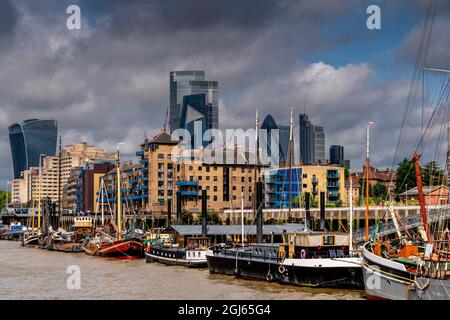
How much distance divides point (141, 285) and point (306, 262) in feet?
49.3

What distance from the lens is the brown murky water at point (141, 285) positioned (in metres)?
51.6

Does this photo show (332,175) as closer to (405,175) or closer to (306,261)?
(405,175)

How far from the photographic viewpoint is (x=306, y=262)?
5409cm

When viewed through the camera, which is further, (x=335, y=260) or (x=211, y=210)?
(x=211, y=210)

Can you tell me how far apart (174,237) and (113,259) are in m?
8.81

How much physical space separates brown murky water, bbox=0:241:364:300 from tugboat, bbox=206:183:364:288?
902 mm

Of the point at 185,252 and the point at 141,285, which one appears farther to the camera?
the point at 185,252

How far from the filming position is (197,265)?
247 feet

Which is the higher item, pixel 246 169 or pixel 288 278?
pixel 246 169

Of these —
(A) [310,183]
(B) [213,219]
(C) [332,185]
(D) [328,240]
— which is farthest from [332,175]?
(D) [328,240]
